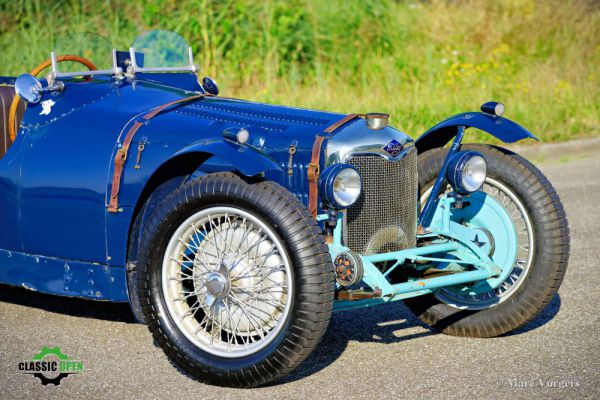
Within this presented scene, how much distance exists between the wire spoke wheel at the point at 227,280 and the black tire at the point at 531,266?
1.14 meters

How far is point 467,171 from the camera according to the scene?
438 centimetres

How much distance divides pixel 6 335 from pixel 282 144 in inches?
70.3

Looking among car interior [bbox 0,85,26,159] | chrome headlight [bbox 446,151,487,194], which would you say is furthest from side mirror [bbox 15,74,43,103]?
chrome headlight [bbox 446,151,487,194]

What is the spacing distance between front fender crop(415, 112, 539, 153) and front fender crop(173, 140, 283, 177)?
3.80 ft

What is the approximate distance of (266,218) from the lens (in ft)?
12.1

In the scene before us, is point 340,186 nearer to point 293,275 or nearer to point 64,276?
point 293,275

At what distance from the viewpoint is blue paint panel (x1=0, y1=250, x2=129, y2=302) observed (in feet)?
14.3

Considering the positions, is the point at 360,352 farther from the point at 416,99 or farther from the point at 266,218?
the point at 416,99

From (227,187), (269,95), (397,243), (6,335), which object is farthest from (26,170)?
Answer: (269,95)

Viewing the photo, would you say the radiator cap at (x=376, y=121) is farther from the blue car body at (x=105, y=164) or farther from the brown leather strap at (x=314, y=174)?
the brown leather strap at (x=314, y=174)

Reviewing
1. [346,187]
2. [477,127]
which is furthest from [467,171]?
[346,187]

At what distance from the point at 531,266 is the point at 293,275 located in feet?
4.54

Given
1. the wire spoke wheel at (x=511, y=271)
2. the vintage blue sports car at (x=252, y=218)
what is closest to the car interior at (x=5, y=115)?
the vintage blue sports car at (x=252, y=218)

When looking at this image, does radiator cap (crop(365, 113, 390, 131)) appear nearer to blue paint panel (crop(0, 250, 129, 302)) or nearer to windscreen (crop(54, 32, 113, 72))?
blue paint panel (crop(0, 250, 129, 302))
